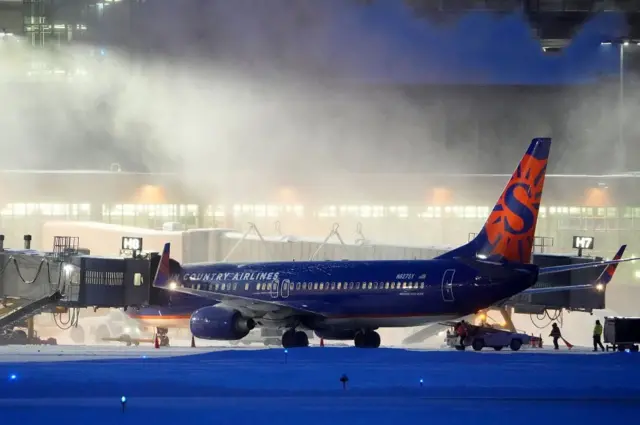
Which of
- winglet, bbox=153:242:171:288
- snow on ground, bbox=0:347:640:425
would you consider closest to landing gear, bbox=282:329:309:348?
winglet, bbox=153:242:171:288

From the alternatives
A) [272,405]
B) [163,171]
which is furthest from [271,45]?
[272,405]

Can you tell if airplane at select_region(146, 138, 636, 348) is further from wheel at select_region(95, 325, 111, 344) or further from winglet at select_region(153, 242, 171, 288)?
wheel at select_region(95, 325, 111, 344)

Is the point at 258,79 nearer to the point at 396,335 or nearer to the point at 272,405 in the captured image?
the point at 396,335

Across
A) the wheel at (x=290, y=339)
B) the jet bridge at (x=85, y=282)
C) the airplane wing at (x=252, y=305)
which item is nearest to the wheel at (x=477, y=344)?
the airplane wing at (x=252, y=305)

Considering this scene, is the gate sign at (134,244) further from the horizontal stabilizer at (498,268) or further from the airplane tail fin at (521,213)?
the airplane tail fin at (521,213)

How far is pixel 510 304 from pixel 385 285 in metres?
9.14

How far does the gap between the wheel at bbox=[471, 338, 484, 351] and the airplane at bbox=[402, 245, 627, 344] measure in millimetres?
1216

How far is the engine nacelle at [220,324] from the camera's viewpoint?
49.4m

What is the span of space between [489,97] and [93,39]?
37143 mm

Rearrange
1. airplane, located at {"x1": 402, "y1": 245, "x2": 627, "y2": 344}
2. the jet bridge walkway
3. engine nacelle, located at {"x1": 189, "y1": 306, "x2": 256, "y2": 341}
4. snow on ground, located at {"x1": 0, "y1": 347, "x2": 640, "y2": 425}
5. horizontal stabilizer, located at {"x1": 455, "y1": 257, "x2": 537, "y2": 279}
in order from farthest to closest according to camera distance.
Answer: the jet bridge walkway < airplane, located at {"x1": 402, "y1": 245, "x2": 627, "y2": 344} < engine nacelle, located at {"x1": 189, "y1": 306, "x2": 256, "y2": 341} < horizontal stabilizer, located at {"x1": 455, "y1": 257, "x2": 537, "y2": 279} < snow on ground, located at {"x1": 0, "y1": 347, "x2": 640, "y2": 425}

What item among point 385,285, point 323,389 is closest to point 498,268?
point 385,285

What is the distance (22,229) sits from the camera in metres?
92.0

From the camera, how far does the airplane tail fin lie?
46.7 meters

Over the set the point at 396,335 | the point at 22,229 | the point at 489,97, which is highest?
the point at 489,97
